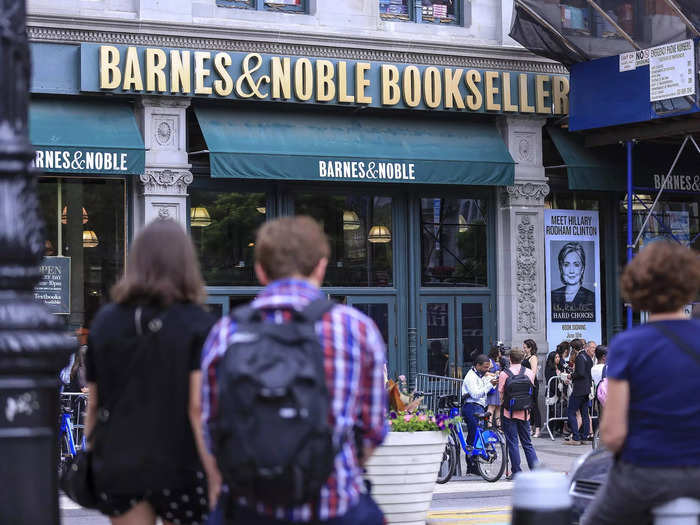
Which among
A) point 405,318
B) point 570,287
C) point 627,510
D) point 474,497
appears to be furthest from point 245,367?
point 570,287

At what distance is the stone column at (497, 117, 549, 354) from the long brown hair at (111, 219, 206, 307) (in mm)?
16396

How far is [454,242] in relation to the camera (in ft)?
68.5

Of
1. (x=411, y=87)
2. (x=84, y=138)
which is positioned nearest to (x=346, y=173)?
(x=411, y=87)

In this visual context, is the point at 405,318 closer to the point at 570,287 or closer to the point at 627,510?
the point at 570,287

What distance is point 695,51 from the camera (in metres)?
18.2

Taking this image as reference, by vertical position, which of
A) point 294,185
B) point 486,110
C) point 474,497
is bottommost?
point 474,497

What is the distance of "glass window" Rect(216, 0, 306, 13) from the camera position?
19127 millimetres

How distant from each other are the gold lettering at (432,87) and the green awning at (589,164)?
98.3 inches

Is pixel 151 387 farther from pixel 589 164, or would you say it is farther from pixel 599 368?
pixel 589 164

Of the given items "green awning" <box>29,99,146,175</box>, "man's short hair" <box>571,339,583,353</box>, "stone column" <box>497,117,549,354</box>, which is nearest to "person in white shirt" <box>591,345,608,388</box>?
"man's short hair" <box>571,339,583,353</box>

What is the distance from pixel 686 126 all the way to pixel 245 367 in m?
17.1

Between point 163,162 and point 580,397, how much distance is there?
782 cm

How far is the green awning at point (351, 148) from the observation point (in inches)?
723

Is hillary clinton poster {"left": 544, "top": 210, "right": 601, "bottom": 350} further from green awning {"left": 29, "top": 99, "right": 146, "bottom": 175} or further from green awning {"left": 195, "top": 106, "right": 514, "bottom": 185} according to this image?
green awning {"left": 29, "top": 99, "right": 146, "bottom": 175}
